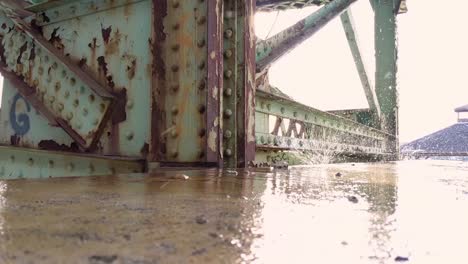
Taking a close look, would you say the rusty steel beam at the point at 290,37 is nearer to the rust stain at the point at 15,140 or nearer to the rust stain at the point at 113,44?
the rust stain at the point at 113,44

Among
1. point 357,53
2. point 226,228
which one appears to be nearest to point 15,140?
point 226,228

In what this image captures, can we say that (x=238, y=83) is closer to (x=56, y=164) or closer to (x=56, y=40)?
(x=56, y=164)

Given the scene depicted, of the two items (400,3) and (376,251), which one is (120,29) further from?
(400,3)

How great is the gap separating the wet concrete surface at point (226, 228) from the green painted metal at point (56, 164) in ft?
4.80

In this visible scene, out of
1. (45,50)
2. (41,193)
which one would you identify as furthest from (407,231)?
(45,50)

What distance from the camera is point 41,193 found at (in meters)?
1.64

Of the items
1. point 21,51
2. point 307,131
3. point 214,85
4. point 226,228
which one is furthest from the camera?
point 307,131

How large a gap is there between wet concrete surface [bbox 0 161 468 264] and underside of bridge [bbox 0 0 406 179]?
1510 mm

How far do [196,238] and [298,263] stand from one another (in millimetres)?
235

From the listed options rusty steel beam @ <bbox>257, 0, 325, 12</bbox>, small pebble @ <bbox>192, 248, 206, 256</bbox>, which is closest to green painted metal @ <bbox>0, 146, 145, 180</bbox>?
small pebble @ <bbox>192, 248, 206, 256</bbox>

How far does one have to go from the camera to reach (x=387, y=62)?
501 inches

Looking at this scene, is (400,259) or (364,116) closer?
(400,259)

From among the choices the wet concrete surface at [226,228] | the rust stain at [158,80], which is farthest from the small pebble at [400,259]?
the rust stain at [158,80]

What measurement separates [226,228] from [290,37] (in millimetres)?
5308
